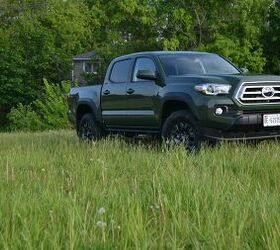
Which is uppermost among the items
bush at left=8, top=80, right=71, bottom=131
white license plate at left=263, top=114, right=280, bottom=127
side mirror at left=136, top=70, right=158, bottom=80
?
side mirror at left=136, top=70, right=158, bottom=80

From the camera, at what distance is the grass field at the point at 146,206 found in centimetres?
358

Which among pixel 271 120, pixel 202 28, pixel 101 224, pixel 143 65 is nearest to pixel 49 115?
pixel 202 28

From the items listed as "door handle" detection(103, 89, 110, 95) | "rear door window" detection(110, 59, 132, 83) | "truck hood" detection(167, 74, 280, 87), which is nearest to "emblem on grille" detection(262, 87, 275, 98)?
"truck hood" detection(167, 74, 280, 87)

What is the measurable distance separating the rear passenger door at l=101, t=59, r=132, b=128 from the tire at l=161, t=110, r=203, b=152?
5.63ft

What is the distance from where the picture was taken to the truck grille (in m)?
8.45

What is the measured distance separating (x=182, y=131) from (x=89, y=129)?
3397 mm

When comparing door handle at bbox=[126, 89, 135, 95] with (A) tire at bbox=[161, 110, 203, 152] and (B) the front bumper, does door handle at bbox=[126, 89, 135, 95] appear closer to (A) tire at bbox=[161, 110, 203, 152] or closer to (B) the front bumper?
(A) tire at bbox=[161, 110, 203, 152]

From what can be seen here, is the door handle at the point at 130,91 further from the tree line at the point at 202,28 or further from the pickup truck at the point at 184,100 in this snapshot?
the tree line at the point at 202,28

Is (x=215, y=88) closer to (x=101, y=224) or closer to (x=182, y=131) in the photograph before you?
(x=182, y=131)

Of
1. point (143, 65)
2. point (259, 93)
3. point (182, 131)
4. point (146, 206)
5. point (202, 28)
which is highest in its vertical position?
point (202, 28)

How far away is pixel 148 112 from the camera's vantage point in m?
9.73

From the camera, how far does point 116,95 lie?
10.8 metres

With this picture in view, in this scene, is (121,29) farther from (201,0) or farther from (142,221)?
(142,221)

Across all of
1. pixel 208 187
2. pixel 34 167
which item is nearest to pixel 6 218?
pixel 208 187
